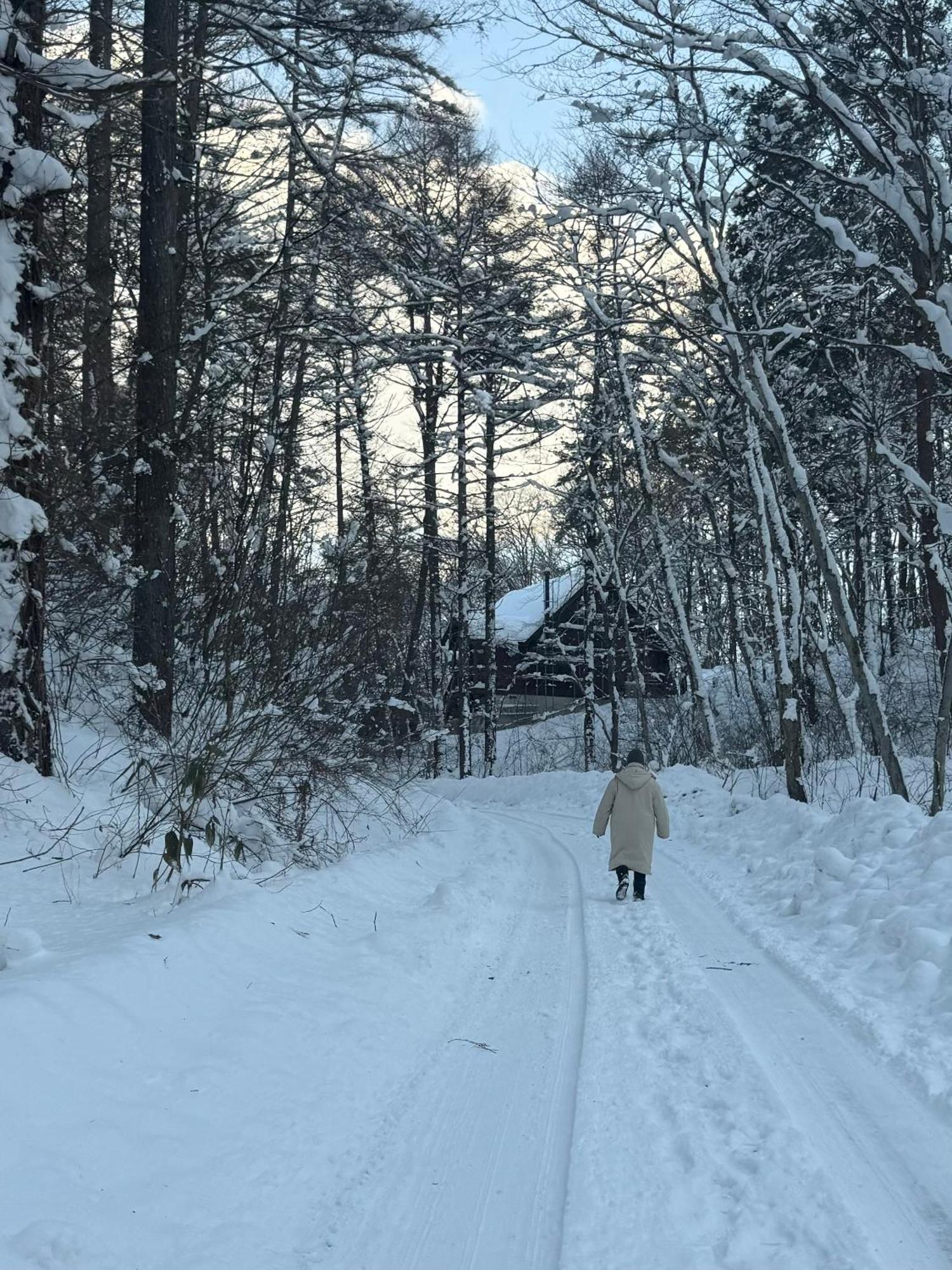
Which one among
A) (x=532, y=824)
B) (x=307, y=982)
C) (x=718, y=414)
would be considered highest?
(x=718, y=414)

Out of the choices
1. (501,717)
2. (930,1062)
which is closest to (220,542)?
(930,1062)

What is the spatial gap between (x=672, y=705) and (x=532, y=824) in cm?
1464

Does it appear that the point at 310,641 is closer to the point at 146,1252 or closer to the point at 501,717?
the point at 146,1252

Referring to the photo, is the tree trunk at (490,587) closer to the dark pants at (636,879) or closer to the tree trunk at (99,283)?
the tree trunk at (99,283)

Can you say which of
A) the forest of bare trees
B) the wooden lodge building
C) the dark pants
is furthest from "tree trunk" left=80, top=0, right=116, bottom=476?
the wooden lodge building

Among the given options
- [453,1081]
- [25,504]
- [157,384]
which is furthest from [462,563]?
[453,1081]

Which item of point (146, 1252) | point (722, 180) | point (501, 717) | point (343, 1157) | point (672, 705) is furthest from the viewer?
point (501, 717)

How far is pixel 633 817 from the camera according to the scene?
9.33 metres

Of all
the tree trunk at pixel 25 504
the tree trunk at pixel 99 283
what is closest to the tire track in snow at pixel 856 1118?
the tree trunk at pixel 25 504

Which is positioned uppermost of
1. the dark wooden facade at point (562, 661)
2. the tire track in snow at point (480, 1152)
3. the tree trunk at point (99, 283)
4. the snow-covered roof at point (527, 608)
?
the tree trunk at point (99, 283)

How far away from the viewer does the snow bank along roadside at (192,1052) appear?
2.92m

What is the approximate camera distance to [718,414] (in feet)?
58.5

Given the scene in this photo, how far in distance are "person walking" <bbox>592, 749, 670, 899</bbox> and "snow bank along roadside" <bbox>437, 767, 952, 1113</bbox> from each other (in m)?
0.82

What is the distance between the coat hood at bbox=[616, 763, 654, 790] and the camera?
9.81 m
